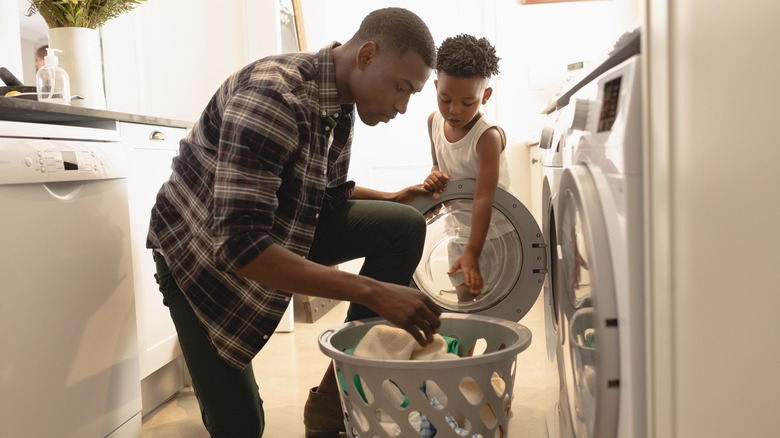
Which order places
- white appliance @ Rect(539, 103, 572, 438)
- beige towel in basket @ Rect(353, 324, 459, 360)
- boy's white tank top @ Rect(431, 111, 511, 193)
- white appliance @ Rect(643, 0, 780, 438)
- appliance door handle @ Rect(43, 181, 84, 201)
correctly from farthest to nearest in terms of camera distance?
boy's white tank top @ Rect(431, 111, 511, 193)
appliance door handle @ Rect(43, 181, 84, 201)
beige towel in basket @ Rect(353, 324, 459, 360)
white appliance @ Rect(539, 103, 572, 438)
white appliance @ Rect(643, 0, 780, 438)

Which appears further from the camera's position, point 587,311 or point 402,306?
point 402,306

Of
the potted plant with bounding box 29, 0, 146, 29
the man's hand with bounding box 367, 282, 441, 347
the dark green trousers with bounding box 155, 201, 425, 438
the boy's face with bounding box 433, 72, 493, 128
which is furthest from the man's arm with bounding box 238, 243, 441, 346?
the potted plant with bounding box 29, 0, 146, 29

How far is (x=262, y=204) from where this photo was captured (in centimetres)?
120

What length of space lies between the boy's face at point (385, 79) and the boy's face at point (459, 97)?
A: 53 centimetres

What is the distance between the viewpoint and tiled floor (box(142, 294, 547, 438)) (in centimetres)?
183

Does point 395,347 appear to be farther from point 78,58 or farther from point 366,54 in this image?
point 78,58

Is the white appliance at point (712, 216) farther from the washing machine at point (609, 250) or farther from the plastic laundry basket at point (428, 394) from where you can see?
the plastic laundry basket at point (428, 394)

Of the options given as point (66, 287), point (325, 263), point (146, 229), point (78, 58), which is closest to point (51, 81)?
point (78, 58)

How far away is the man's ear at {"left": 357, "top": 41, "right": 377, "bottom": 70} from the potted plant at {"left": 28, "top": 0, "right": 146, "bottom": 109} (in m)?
1.17

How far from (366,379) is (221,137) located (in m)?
0.50

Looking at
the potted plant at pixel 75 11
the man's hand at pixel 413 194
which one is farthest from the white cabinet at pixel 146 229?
the man's hand at pixel 413 194

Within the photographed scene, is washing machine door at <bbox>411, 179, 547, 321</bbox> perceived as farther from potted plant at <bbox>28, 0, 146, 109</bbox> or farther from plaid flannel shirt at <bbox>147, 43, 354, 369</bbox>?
potted plant at <bbox>28, 0, 146, 109</bbox>

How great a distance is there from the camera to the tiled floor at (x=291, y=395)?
1.83 meters

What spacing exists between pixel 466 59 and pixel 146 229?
99 cm
